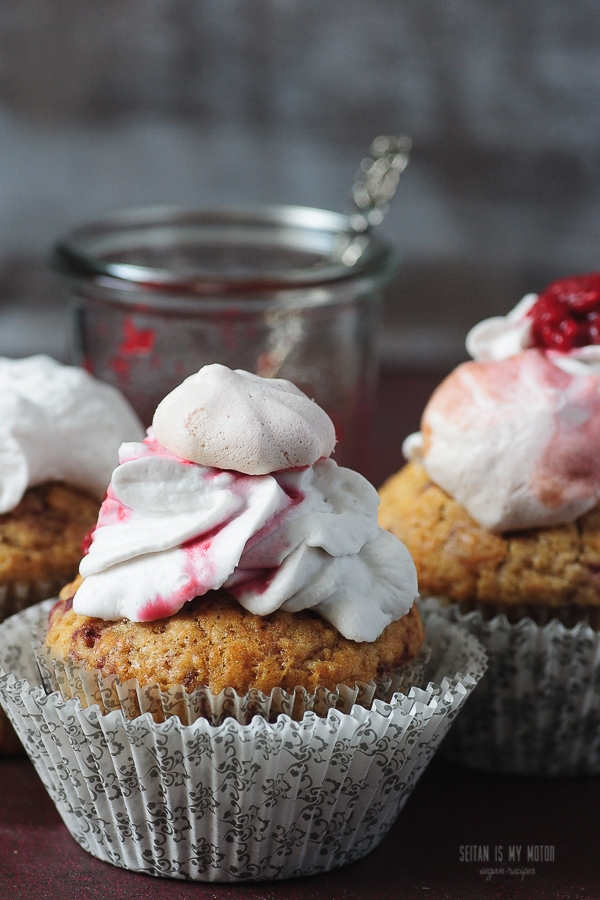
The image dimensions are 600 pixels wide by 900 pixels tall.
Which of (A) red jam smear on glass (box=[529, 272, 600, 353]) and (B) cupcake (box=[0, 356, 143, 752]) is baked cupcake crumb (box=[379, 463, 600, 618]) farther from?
(B) cupcake (box=[0, 356, 143, 752])

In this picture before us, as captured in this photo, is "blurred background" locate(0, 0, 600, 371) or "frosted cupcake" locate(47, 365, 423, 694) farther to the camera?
"blurred background" locate(0, 0, 600, 371)

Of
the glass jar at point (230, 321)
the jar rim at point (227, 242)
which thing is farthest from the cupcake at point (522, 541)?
the jar rim at point (227, 242)

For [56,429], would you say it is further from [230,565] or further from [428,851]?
[428,851]

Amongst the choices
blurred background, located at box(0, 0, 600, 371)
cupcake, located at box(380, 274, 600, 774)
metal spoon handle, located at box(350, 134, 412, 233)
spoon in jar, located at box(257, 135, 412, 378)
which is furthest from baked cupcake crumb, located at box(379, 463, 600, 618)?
blurred background, located at box(0, 0, 600, 371)

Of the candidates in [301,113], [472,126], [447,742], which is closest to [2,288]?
[301,113]

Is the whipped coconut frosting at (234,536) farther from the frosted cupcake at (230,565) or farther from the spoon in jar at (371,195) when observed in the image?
the spoon in jar at (371,195)
